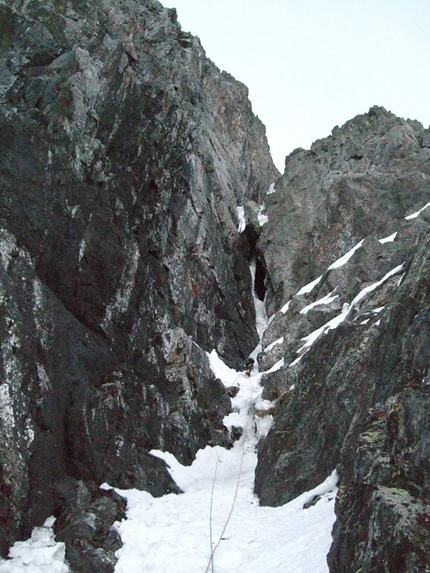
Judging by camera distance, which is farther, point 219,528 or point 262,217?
point 262,217

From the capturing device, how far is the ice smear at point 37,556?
13.7m

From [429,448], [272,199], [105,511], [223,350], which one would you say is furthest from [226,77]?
[429,448]

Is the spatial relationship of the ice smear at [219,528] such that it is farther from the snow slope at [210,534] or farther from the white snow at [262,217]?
the white snow at [262,217]

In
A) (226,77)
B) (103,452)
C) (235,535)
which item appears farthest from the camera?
(226,77)

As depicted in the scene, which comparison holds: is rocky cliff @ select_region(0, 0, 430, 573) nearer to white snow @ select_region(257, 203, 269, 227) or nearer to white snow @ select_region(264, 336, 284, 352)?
white snow @ select_region(264, 336, 284, 352)

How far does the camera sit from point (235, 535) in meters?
16.4

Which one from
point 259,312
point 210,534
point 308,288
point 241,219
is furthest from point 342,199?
point 210,534

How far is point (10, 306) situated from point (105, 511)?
23.4ft

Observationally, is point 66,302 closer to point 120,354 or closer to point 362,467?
point 120,354

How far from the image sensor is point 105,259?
82.7ft

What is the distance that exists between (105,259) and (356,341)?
469 inches

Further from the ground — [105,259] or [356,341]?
[105,259]

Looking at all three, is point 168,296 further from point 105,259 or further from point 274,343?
point 274,343

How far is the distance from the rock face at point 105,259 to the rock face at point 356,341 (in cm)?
476
